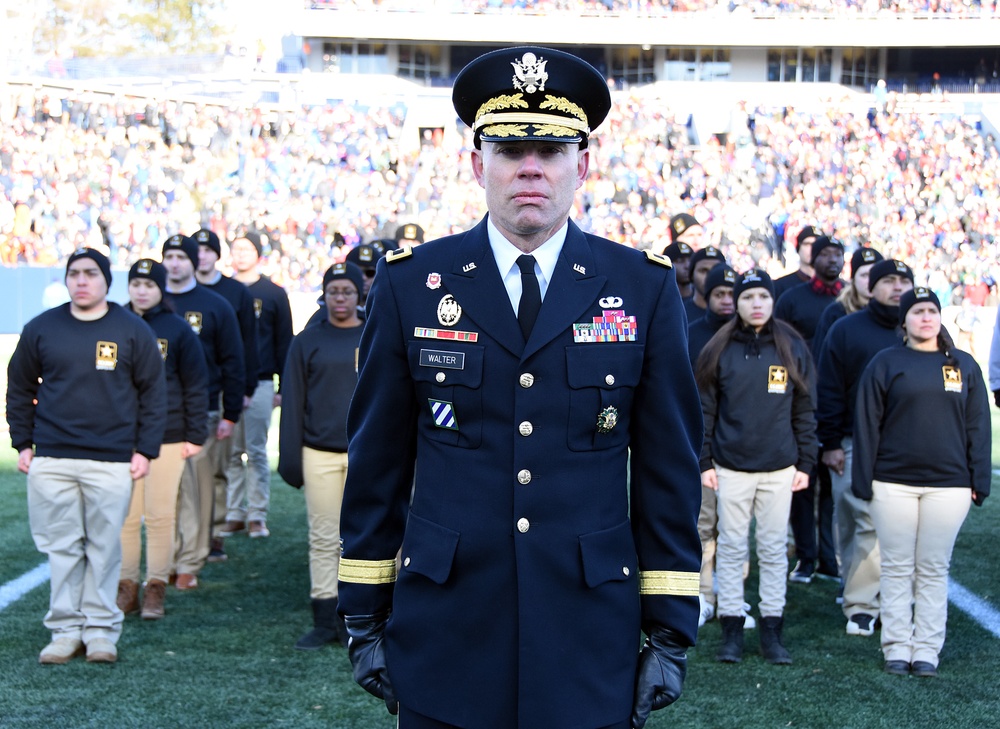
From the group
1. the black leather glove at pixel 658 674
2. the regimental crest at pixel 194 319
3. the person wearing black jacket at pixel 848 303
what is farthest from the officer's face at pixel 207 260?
the black leather glove at pixel 658 674

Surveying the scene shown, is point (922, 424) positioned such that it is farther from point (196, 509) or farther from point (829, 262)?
point (196, 509)

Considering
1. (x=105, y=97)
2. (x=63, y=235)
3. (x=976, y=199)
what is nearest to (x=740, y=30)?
(x=976, y=199)

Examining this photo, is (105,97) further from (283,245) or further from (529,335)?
(529,335)

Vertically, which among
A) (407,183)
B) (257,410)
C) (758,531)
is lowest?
(758,531)

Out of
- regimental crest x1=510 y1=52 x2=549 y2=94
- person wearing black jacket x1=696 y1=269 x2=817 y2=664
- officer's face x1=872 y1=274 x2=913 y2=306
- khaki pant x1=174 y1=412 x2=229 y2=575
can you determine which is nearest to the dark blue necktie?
regimental crest x1=510 y1=52 x2=549 y2=94

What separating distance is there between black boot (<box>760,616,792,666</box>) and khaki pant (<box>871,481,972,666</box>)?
0.52 m

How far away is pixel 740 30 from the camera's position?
45.2m

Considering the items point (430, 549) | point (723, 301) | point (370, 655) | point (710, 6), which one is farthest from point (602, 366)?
point (710, 6)

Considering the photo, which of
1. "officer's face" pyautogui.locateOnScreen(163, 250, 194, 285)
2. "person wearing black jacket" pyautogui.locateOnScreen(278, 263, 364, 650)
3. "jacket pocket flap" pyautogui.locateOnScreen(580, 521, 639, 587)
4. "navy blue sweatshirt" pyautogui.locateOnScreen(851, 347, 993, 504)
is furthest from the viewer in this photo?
"officer's face" pyautogui.locateOnScreen(163, 250, 194, 285)

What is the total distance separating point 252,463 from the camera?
9.56m

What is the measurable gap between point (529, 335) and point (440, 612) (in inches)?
24.6

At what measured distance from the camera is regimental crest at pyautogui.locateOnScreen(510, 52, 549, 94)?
2.79 metres

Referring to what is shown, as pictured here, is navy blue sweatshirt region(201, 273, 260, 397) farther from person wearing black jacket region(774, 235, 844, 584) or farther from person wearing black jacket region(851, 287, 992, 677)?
person wearing black jacket region(851, 287, 992, 677)

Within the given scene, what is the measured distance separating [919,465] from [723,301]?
148 cm
